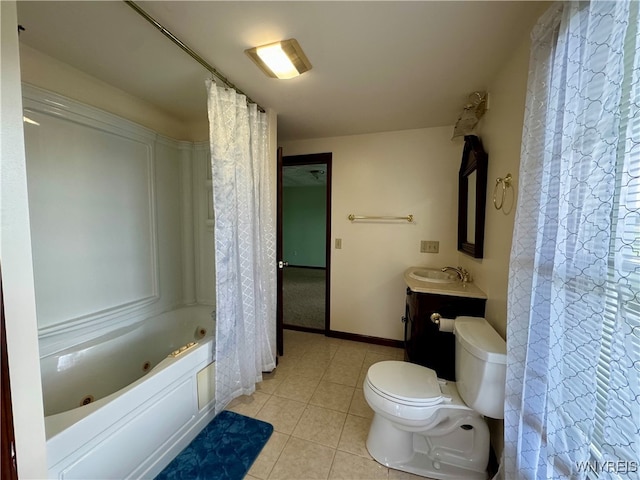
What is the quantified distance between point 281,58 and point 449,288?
1.77m

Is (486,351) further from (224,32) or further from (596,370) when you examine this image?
(224,32)

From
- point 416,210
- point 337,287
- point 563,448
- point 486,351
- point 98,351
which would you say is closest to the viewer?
point 563,448

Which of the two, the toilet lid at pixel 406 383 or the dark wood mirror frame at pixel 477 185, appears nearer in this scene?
the toilet lid at pixel 406 383

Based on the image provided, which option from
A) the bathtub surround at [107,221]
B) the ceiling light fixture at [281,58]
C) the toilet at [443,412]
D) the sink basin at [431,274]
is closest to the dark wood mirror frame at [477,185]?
the sink basin at [431,274]


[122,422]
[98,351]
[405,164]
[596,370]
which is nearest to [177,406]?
Answer: [122,422]

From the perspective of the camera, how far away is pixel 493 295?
4.62 ft

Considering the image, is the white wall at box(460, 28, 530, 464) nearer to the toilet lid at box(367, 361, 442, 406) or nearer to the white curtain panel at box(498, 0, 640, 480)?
the white curtain panel at box(498, 0, 640, 480)

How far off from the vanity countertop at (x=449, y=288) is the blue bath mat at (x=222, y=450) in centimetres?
137

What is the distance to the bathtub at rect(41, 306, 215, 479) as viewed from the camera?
950mm

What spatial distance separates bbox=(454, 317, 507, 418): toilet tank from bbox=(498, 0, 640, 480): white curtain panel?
98 millimetres

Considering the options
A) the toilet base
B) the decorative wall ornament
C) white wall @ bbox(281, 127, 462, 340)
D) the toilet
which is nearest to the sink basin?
white wall @ bbox(281, 127, 462, 340)

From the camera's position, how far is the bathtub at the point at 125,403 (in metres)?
0.95

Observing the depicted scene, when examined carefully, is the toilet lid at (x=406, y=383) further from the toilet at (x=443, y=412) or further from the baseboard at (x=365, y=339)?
the baseboard at (x=365, y=339)

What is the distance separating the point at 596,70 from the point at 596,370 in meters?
0.83
